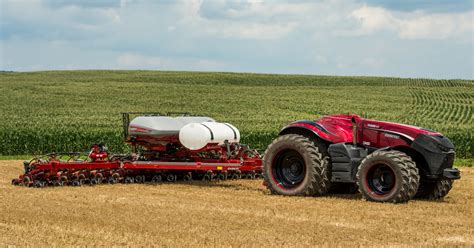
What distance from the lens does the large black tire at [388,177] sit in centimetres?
1245

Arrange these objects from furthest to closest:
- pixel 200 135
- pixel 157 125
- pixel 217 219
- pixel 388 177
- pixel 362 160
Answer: pixel 157 125
pixel 200 135
pixel 362 160
pixel 388 177
pixel 217 219

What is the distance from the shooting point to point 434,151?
42.2 feet

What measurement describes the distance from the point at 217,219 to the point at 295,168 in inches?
144

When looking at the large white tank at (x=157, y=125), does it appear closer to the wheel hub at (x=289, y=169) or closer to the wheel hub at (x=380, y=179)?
the wheel hub at (x=289, y=169)

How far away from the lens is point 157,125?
16.6 m

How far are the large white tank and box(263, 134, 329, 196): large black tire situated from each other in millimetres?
3016

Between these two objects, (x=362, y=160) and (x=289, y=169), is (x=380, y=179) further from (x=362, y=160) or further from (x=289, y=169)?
(x=289, y=169)

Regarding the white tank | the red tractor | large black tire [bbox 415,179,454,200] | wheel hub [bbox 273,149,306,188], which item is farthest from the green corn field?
large black tire [bbox 415,179,454,200]

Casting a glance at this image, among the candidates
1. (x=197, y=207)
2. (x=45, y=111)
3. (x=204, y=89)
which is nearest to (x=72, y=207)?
(x=197, y=207)

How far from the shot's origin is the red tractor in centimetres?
1274

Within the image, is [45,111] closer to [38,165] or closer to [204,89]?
[204,89]

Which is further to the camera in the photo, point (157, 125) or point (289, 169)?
point (157, 125)

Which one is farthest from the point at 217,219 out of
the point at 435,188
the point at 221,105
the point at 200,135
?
the point at 221,105

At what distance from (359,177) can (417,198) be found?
4.93 ft
